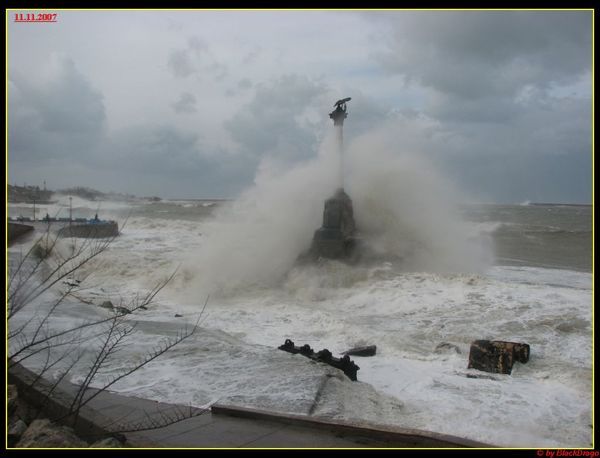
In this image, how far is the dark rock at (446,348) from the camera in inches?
360

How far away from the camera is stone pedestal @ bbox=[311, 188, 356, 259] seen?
17.2 m

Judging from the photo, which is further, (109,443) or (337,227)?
(337,227)

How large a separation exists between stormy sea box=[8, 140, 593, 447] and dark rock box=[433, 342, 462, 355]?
0.11 ft

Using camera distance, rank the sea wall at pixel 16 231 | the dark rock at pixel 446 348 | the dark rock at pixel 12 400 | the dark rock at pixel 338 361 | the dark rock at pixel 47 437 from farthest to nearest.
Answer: the sea wall at pixel 16 231, the dark rock at pixel 446 348, the dark rock at pixel 338 361, the dark rock at pixel 12 400, the dark rock at pixel 47 437

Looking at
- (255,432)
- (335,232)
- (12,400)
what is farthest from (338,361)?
(335,232)

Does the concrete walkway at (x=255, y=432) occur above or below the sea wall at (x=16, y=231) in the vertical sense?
below

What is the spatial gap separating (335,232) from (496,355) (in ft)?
31.7

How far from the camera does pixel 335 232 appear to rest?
57.2 feet

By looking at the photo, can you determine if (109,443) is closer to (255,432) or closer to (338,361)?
(255,432)

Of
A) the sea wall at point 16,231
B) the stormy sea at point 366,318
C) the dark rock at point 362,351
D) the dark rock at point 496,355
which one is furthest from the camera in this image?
the sea wall at point 16,231

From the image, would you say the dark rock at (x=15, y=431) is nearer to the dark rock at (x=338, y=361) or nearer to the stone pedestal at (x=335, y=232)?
the dark rock at (x=338, y=361)

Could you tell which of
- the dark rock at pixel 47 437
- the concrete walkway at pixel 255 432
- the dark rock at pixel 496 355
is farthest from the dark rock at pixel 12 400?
the dark rock at pixel 496 355

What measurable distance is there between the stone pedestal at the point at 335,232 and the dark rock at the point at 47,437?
44.0ft
